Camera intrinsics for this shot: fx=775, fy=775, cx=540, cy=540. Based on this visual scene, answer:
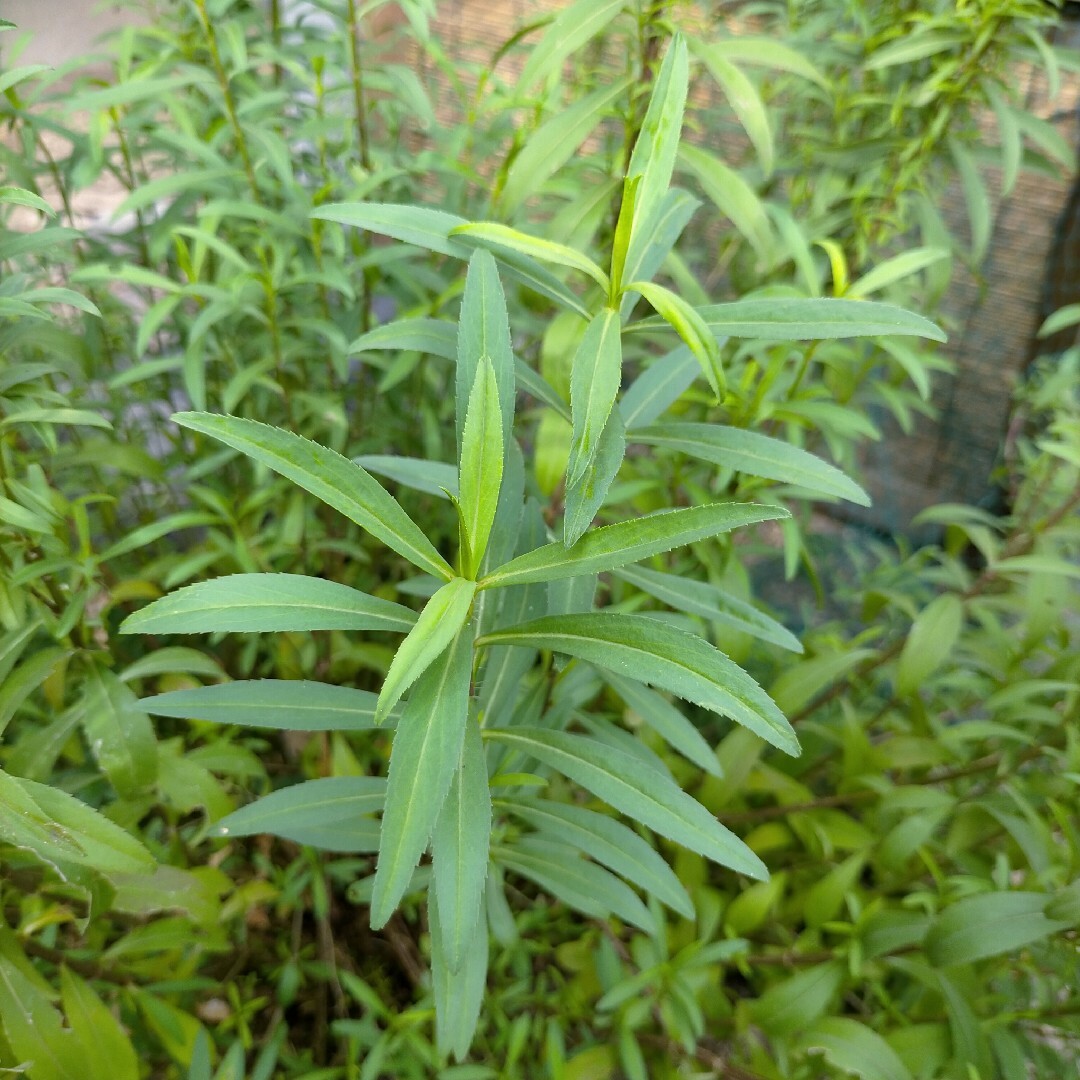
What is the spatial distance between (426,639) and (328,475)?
0.15 meters

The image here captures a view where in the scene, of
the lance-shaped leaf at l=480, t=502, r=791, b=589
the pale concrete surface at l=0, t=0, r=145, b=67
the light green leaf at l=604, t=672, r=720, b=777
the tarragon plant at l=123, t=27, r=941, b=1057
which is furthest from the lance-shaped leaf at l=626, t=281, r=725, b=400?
the pale concrete surface at l=0, t=0, r=145, b=67

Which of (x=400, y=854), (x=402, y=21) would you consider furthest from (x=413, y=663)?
(x=402, y=21)

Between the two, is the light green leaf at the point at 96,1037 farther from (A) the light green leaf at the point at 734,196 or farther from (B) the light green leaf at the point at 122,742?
(A) the light green leaf at the point at 734,196

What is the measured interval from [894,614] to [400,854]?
148 cm

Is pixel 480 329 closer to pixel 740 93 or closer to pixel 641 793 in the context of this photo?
pixel 641 793

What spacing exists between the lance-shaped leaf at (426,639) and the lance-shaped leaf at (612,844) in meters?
0.30

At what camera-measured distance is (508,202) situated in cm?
92

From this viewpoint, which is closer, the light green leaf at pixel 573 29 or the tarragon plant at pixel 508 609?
the tarragon plant at pixel 508 609

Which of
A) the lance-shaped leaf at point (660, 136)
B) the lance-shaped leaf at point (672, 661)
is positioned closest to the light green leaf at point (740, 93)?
the lance-shaped leaf at point (660, 136)

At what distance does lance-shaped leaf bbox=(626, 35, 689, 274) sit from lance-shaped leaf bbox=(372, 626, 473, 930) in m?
0.40

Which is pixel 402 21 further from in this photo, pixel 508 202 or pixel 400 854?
pixel 400 854

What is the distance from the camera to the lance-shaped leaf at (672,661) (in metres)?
0.54

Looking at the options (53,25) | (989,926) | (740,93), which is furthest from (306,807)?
(53,25)

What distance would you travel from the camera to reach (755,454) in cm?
74
